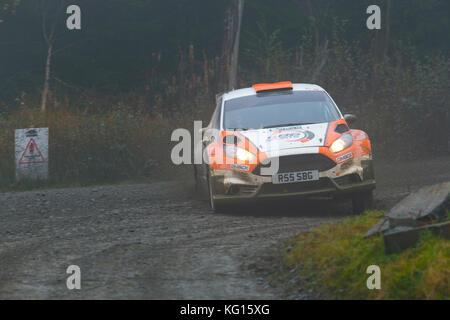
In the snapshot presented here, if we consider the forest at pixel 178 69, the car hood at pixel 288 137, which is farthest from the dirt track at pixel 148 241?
the forest at pixel 178 69

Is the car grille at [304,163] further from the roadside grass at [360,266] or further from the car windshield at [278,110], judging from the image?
the roadside grass at [360,266]

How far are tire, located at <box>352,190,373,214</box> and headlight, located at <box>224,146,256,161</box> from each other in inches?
55.2

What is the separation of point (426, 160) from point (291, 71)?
16.0 ft

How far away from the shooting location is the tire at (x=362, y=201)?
10.4m

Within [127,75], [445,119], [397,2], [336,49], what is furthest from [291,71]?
[397,2]

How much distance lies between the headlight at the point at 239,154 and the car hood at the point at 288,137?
16 cm

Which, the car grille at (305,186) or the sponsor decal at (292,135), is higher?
the sponsor decal at (292,135)

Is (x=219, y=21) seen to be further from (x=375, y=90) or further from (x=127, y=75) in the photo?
(x=375, y=90)

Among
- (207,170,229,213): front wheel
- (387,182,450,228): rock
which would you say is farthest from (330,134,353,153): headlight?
(387,182,450,228): rock

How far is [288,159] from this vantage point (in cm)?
1007

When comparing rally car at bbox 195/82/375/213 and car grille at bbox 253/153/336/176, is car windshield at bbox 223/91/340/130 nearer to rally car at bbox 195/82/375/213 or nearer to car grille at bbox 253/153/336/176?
rally car at bbox 195/82/375/213

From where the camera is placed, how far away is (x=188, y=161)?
18328 mm

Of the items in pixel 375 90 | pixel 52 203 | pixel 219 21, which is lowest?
pixel 52 203

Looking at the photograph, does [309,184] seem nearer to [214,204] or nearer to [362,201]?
[362,201]
